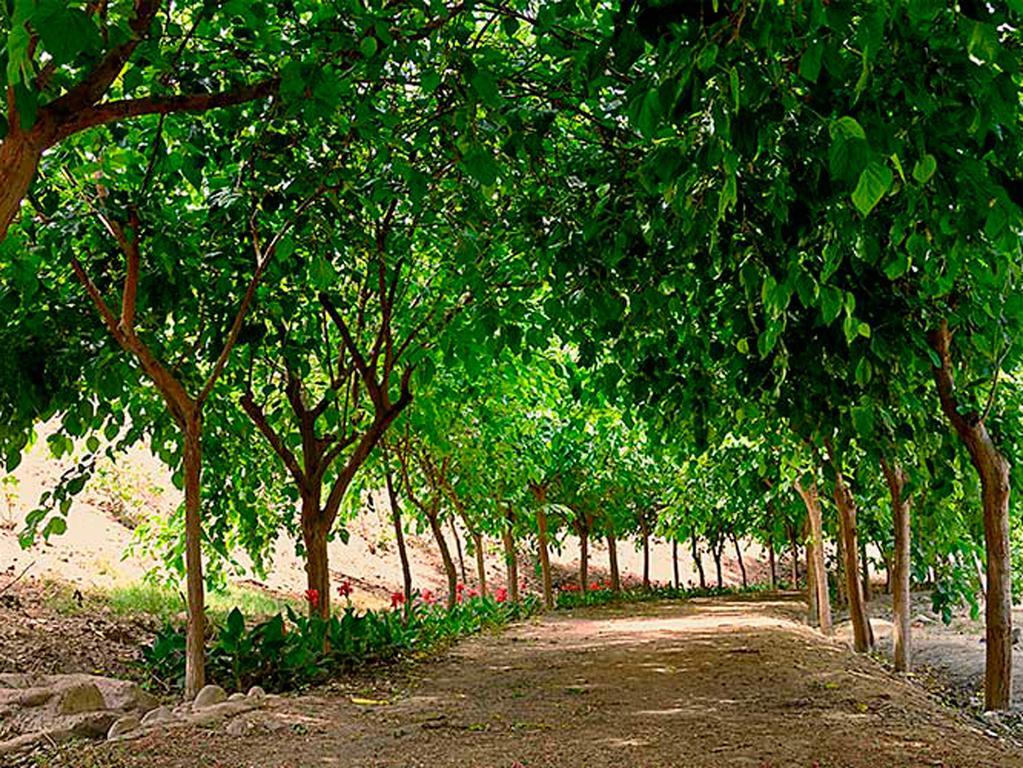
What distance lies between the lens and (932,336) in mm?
5859

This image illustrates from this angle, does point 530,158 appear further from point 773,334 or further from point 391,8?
point 773,334

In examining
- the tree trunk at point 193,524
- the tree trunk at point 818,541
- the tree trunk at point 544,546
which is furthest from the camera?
the tree trunk at point 544,546

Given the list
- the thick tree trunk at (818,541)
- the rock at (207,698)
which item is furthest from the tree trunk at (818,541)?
the rock at (207,698)

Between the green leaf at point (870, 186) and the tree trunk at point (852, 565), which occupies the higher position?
the green leaf at point (870, 186)

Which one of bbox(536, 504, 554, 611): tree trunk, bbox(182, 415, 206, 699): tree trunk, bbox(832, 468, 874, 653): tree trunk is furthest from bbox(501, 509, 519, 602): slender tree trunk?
bbox(182, 415, 206, 699): tree trunk

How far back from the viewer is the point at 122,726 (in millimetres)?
5719

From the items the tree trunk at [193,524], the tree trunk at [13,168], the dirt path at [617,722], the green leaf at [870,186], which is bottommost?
the dirt path at [617,722]

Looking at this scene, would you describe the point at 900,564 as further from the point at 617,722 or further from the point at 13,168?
the point at 13,168

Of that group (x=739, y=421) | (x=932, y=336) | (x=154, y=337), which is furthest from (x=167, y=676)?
(x=932, y=336)

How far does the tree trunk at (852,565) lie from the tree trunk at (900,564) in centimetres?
114

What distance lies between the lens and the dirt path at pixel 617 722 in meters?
5.31

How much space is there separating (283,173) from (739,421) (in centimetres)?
360

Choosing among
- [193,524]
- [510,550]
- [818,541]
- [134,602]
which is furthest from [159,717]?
[510,550]

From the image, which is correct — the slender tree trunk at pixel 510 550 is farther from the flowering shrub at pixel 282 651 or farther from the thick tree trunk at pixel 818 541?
the flowering shrub at pixel 282 651
